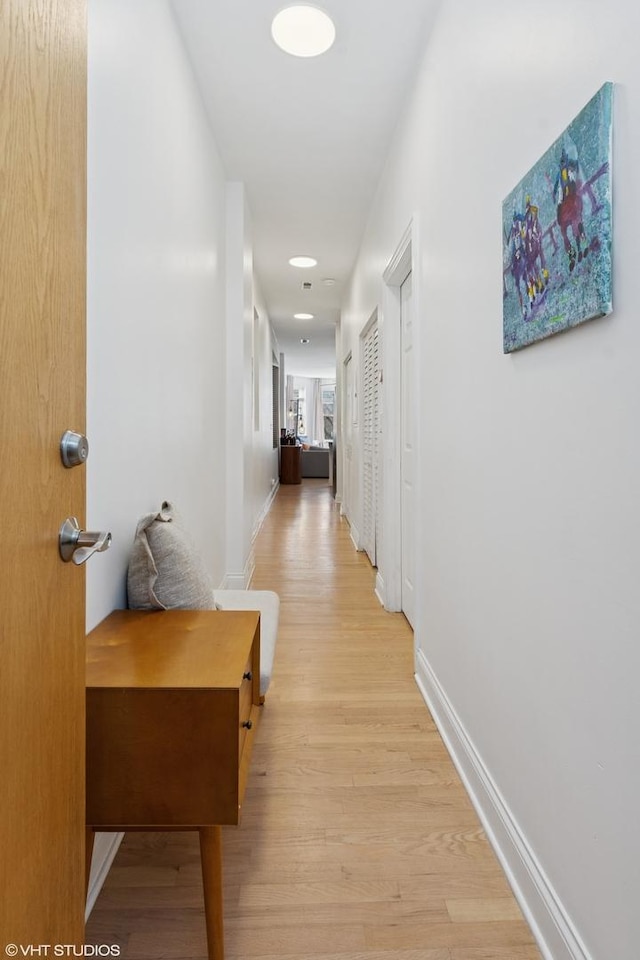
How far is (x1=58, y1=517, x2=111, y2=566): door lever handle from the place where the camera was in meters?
0.79

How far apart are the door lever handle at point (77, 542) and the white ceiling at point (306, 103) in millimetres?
2198

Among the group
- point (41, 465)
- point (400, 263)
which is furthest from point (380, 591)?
point (41, 465)

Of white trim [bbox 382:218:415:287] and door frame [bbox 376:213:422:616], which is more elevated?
white trim [bbox 382:218:415:287]

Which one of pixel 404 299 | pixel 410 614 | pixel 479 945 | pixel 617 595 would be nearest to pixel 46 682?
pixel 617 595

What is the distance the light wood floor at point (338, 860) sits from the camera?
3.76 ft

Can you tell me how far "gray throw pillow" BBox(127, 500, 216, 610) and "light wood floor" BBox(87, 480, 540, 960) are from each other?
62 centimetres

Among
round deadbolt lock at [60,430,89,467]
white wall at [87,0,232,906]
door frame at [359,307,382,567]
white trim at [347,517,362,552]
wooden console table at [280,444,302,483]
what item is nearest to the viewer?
round deadbolt lock at [60,430,89,467]

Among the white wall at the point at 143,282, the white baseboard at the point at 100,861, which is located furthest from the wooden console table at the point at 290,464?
the white baseboard at the point at 100,861

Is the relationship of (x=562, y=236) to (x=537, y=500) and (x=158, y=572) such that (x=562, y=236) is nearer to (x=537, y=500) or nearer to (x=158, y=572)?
(x=537, y=500)

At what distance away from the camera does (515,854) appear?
126 centimetres

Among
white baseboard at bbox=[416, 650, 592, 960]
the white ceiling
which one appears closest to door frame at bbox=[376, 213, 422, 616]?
the white ceiling

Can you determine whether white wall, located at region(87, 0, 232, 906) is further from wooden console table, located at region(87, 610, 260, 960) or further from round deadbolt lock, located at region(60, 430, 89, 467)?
round deadbolt lock, located at region(60, 430, 89, 467)

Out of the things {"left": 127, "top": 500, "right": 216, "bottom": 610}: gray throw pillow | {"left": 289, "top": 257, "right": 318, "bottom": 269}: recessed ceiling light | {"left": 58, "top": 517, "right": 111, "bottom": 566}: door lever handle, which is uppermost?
{"left": 289, "top": 257, "right": 318, "bottom": 269}: recessed ceiling light

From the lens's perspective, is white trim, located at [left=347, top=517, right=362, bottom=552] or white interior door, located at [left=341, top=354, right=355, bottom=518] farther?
white interior door, located at [left=341, top=354, right=355, bottom=518]
